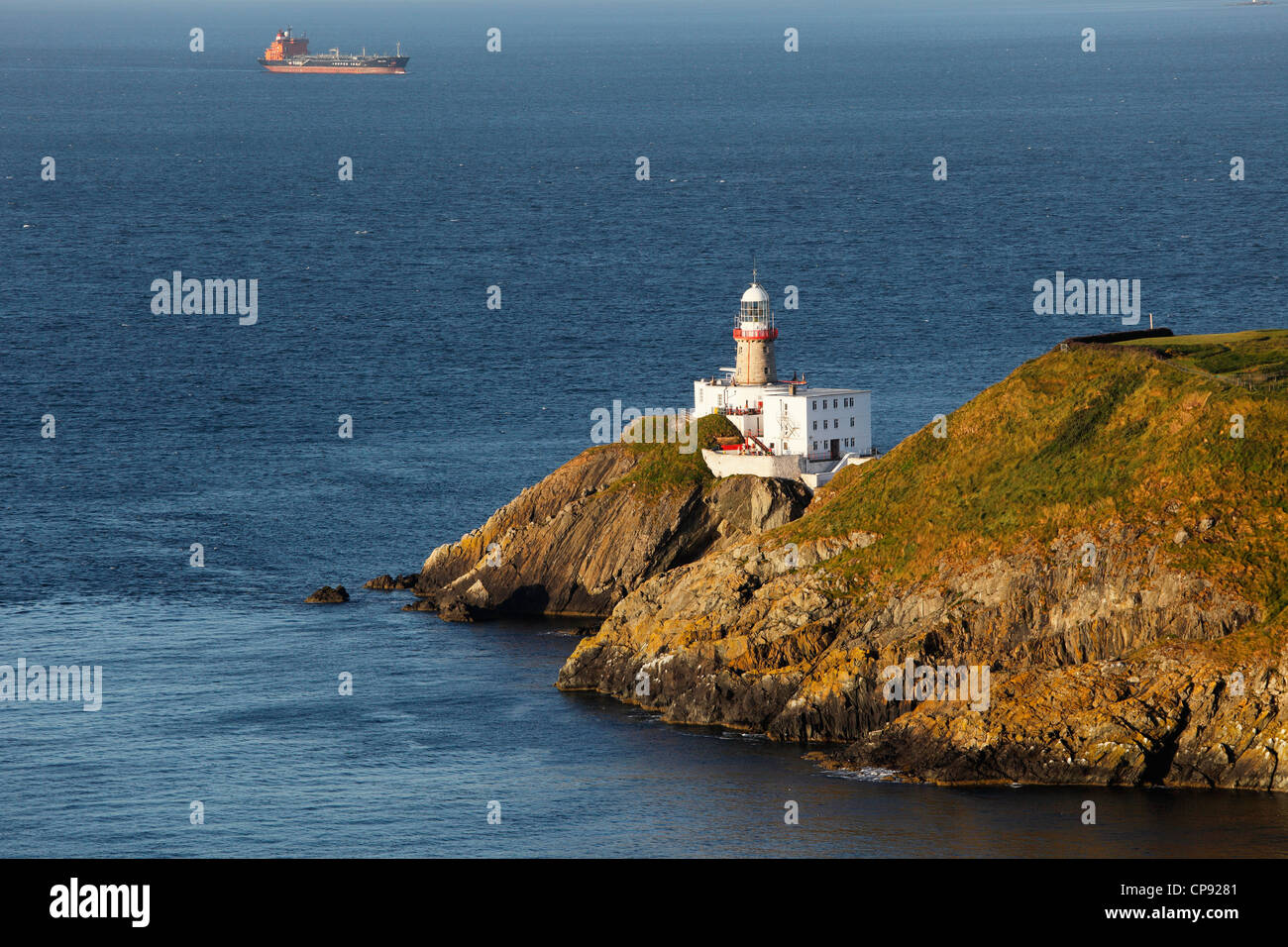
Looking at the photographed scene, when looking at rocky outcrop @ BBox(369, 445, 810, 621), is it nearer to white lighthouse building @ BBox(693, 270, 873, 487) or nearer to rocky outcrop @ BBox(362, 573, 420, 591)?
rocky outcrop @ BBox(362, 573, 420, 591)

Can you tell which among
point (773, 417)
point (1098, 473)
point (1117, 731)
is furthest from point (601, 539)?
point (1117, 731)

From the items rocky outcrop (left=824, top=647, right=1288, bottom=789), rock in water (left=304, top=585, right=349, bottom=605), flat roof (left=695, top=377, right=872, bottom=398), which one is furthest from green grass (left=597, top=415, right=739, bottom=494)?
rocky outcrop (left=824, top=647, right=1288, bottom=789)

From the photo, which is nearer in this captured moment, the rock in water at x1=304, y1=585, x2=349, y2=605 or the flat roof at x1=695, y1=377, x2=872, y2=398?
the rock in water at x1=304, y1=585, x2=349, y2=605

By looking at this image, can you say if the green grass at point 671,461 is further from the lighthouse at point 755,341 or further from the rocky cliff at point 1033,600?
the rocky cliff at point 1033,600

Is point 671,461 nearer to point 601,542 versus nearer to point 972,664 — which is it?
point 601,542

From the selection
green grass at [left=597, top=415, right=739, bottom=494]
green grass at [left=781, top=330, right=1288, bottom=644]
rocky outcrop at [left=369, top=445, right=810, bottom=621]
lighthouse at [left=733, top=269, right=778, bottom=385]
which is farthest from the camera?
lighthouse at [left=733, top=269, right=778, bottom=385]

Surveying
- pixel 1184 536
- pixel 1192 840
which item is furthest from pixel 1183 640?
pixel 1192 840

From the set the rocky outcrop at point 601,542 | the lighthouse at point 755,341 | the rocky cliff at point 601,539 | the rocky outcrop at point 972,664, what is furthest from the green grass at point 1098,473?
the lighthouse at point 755,341

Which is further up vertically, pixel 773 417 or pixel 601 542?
pixel 773 417
